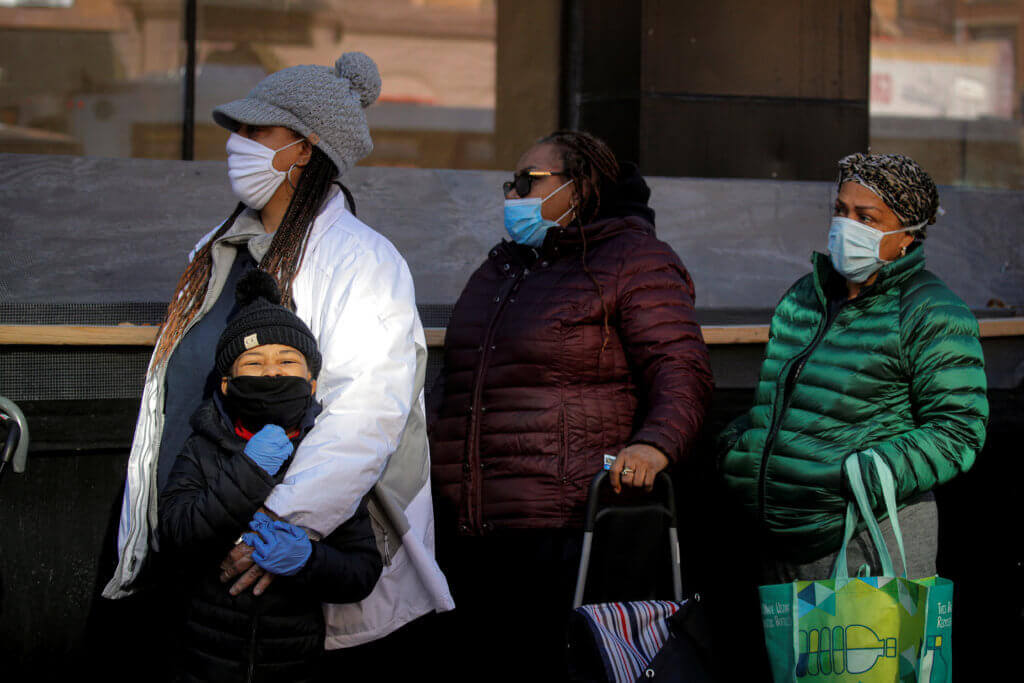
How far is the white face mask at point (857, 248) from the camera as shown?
3.46m

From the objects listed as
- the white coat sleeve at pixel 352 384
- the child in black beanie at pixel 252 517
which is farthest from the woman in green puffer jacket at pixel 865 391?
the child in black beanie at pixel 252 517

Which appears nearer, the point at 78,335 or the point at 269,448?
the point at 269,448

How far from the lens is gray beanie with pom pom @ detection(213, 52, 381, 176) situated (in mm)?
3160

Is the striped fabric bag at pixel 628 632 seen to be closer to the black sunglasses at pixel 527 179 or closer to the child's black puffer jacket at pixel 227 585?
the child's black puffer jacket at pixel 227 585

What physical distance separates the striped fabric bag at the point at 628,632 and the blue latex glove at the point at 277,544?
869 millimetres

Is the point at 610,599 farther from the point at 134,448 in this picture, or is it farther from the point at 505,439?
the point at 134,448

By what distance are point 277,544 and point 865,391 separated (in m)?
1.76

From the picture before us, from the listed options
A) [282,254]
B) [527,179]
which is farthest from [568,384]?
[282,254]

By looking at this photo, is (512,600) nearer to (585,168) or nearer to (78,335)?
(585,168)

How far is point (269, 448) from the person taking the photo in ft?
8.99

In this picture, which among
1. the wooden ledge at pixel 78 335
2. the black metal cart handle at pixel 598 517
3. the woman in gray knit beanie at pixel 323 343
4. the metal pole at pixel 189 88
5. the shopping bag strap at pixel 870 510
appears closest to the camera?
the woman in gray knit beanie at pixel 323 343

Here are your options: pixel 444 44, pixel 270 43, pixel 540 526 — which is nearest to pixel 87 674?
pixel 540 526

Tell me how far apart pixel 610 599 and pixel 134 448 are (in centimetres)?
156

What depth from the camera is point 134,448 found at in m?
2.96
